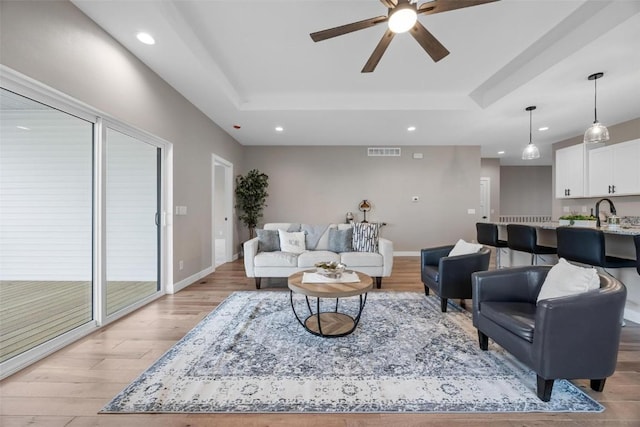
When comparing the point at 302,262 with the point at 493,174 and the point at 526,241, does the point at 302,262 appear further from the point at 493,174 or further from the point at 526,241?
the point at 493,174

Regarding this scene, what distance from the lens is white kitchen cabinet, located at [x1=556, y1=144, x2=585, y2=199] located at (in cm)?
483

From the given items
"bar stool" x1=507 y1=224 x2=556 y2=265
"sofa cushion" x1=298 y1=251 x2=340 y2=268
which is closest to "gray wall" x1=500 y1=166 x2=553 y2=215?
"bar stool" x1=507 y1=224 x2=556 y2=265

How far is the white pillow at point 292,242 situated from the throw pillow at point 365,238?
0.79 meters

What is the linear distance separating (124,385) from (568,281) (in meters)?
2.91

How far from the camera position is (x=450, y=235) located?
6.01 m

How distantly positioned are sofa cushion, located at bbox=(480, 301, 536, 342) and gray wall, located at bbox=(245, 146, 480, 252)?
163 inches

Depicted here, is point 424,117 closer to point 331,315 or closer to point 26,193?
point 331,315

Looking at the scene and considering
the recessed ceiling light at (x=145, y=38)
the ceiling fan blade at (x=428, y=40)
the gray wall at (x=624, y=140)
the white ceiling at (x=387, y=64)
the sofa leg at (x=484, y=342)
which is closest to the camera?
the ceiling fan blade at (x=428, y=40)

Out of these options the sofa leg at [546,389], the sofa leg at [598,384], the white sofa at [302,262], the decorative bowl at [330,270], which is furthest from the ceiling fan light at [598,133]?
the decorative bowl at [330,270]

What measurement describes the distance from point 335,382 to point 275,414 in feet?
1.37

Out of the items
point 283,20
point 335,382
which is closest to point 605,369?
point 335,382

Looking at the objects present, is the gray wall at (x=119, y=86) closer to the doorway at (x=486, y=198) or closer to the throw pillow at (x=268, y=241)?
the throw pillow at (x=268, y=241)

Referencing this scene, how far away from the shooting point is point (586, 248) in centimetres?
248

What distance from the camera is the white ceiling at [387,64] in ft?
7.08
